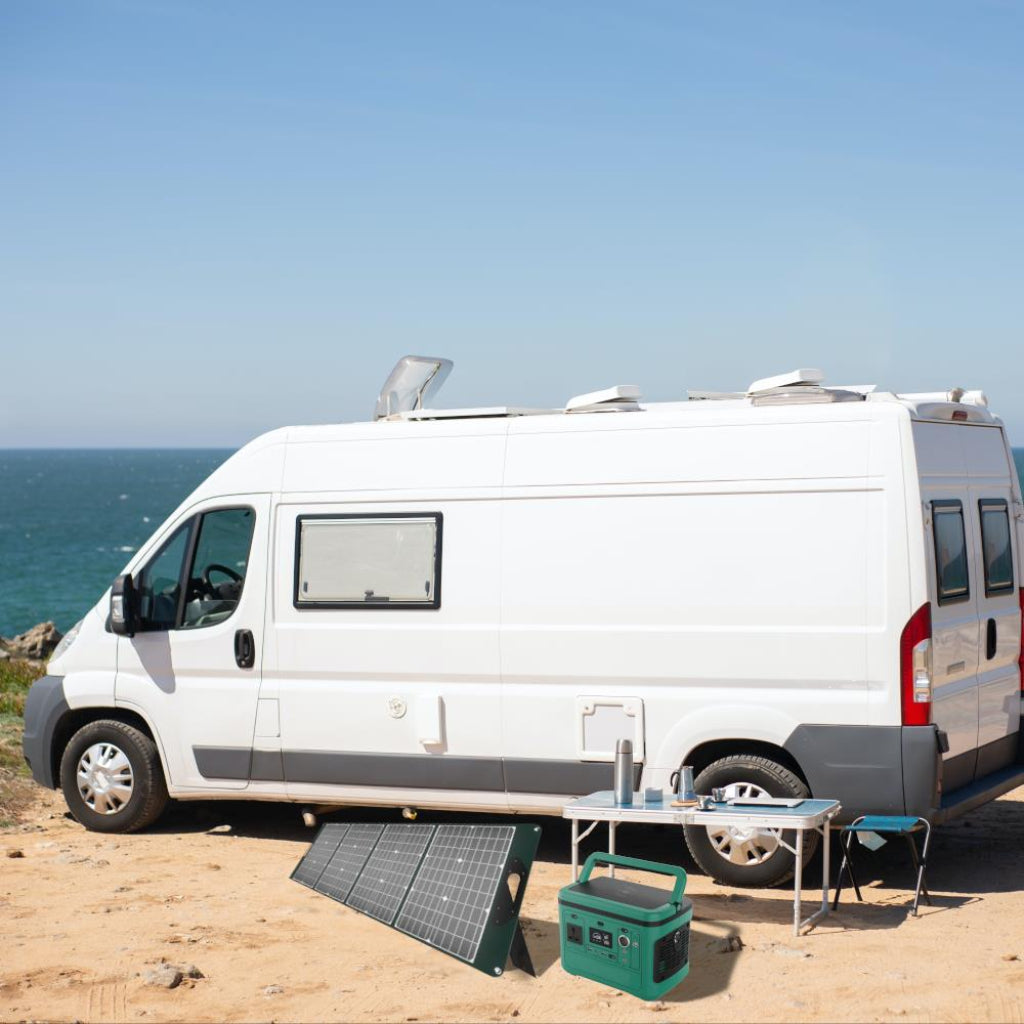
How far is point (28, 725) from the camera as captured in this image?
9938mm

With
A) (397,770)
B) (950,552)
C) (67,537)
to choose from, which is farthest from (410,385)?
(67,537)

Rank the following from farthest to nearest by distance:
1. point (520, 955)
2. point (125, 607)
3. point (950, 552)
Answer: point (125, 607)
point (950, 552)
point (520, 955)

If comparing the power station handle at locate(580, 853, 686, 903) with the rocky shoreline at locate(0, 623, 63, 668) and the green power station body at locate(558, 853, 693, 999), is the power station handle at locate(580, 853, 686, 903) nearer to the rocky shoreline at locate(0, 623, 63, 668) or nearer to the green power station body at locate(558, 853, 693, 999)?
the green power station body at locate(558, 853, 693, 999)

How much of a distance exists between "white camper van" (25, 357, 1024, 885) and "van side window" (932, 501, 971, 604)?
0.08 ft

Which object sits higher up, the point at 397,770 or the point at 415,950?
the point at 397,770

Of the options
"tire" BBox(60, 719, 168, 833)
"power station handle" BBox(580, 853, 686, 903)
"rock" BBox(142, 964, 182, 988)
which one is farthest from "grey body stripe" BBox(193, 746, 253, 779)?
"power station handle" BBox(580, 853, 686, 903)

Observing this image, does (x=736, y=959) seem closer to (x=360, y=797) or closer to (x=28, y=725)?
(x=360, y=797)

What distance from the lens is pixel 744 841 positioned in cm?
807

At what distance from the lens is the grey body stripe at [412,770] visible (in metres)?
8.52

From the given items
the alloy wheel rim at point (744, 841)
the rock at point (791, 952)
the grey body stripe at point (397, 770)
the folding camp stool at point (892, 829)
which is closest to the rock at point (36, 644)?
the grey body stripe at point (397, 770)

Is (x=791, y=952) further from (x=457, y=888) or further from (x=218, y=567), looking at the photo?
(x=218, y=567)

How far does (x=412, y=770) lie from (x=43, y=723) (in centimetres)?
268

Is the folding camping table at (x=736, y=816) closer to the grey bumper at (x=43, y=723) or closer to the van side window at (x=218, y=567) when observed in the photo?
the van side window at (x=218, y=567)

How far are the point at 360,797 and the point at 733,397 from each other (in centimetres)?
326
